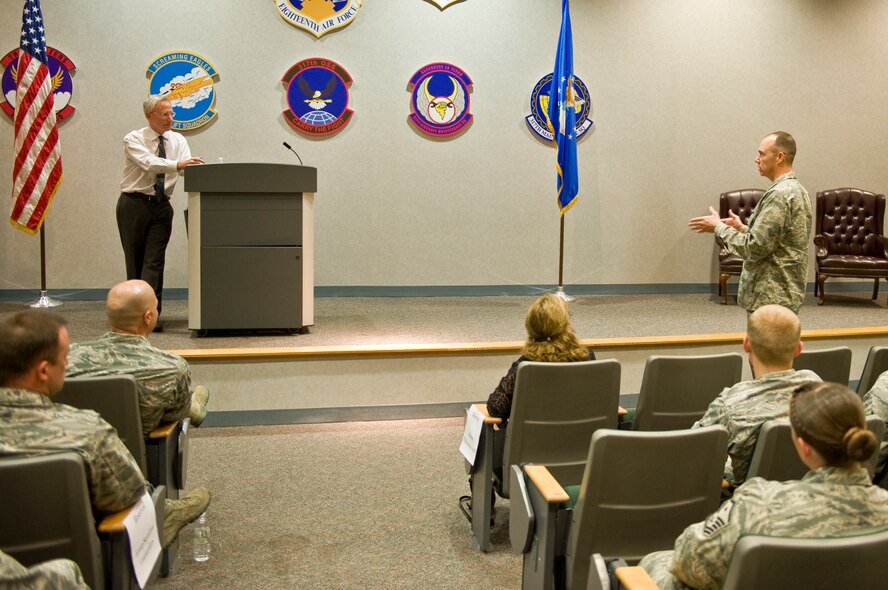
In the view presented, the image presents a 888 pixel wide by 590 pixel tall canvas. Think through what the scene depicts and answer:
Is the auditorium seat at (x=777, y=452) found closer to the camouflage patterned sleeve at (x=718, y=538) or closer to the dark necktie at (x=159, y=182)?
the camouflage patterned sleeve at (x=718, y=538)

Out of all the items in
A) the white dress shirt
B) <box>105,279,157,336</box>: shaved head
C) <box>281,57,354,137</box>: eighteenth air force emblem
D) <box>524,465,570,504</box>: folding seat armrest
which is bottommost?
<box>524,465,570,504</box>: folding seat armrest

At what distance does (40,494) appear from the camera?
1.78 metres

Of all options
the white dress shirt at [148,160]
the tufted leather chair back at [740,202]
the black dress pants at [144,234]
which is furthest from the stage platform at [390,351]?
the tufted leather chair back at [740,202]

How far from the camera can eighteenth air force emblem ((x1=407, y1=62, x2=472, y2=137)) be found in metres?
7.40

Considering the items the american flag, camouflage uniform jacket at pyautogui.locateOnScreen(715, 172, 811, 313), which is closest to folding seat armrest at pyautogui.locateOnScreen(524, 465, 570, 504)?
camouflage uniform jacket at pyautogui.locateOnScreen(715, 172, 811, 313)

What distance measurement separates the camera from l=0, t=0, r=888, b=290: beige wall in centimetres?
691

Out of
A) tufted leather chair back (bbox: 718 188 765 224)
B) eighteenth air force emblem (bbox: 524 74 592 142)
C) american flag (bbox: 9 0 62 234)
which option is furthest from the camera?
tufted leather chair back (bbox: 718 188 765 224)

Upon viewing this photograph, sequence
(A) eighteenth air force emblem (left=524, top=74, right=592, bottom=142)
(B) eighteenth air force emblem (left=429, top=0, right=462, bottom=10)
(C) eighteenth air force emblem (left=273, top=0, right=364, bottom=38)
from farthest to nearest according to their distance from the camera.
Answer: (A) eighteenth air force emblem (left=524, top=74, right=592, bottom=142) → (B) eighteenth air force emblem (left=429, top=0, right=462, bottom=10) → (C) eighteenth air force emblem (left=273, top=0, right=364, bottom=38)

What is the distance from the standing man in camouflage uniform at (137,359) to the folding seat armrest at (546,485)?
4.10 ft

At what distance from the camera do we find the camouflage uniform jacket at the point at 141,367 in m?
2.68

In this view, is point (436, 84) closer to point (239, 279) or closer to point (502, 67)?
point (502, 67)

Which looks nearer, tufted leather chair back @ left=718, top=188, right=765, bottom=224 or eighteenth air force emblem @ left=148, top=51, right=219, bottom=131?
eighteenth air force emblem @ left=148, top=51, right=219, bottom=131

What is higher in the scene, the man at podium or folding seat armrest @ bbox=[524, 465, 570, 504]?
the man at podium

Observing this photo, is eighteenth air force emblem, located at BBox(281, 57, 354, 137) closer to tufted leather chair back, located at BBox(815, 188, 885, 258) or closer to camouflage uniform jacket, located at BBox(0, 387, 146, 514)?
tufted leather chair back, located at BBox(815, 188, 885, 258)
